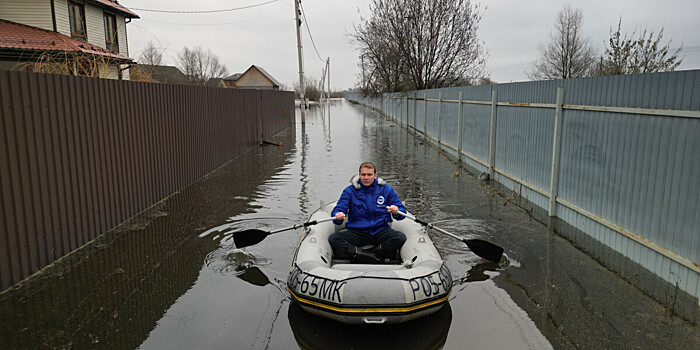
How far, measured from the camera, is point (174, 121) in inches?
410

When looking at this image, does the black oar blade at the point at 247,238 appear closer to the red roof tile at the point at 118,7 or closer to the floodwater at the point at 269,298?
the floodwater at the point at 269,298

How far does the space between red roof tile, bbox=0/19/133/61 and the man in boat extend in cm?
1725

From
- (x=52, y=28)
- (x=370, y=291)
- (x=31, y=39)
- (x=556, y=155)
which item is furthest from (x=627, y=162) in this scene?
(x=52, y=28)

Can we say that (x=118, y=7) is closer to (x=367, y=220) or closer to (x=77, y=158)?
(x=77, y=158)

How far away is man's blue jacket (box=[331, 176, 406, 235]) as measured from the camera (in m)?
5.86

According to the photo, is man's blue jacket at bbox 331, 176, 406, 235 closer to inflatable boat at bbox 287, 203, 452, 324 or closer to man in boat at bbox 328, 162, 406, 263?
man in boat at bbox 328, 162, 406, 263

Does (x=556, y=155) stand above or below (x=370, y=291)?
above

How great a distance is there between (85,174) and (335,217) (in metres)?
3.47

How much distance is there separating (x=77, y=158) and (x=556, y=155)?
6792 mm

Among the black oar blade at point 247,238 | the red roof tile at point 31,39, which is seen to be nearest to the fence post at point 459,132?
the black oar blade at point 247,238

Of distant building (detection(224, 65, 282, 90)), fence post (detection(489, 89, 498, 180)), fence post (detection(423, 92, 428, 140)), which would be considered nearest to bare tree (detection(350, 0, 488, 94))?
fence post (detection(423, 92, 428, 140))

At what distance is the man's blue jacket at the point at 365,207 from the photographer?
586 cm

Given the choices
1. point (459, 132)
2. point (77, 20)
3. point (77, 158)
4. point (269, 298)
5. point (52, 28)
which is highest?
point (77, 20)

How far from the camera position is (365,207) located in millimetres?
5867
